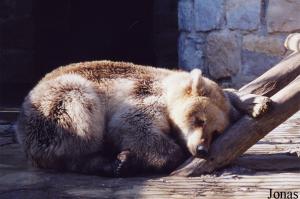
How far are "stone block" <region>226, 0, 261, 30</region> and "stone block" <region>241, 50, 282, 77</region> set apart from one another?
245 mm

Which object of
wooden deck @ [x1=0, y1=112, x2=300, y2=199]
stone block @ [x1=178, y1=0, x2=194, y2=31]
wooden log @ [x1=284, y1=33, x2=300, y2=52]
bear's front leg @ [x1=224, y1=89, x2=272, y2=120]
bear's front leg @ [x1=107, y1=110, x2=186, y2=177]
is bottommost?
wooden deck @ [x1=0, y1=112, x2=300, y2=199]

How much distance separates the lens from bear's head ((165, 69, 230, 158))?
3818 mm

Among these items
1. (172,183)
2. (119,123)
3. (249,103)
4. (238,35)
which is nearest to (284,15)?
(238,35)

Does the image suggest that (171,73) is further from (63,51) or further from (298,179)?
(63,51)

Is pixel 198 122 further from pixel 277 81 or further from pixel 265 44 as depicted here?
pixel 265 44

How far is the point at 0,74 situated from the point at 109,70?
3.34 m

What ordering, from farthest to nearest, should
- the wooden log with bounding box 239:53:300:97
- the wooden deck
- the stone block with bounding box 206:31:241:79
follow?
the stone block with bounding box 206:31:241:79
the wooden log with bounding box 239:53:300:97
the wooden deck

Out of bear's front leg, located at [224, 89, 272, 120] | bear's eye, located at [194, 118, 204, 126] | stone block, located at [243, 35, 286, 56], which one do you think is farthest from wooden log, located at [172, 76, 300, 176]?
stone block, located at [243, 35, 286, 56]

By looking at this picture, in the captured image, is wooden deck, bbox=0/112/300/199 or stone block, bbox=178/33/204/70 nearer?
wooden deck, bbox=0/112/300/199

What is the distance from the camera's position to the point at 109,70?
4.25 metres

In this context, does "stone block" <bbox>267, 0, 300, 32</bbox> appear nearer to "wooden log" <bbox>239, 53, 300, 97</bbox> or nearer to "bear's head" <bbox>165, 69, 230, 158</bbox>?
"wooden log" <bbox>239, 53, 300, 97</bbox>

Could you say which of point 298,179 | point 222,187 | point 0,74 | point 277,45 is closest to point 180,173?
point 222,187

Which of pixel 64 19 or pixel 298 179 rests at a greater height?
pixel 64 19

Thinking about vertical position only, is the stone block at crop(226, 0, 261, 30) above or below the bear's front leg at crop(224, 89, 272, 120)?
above
